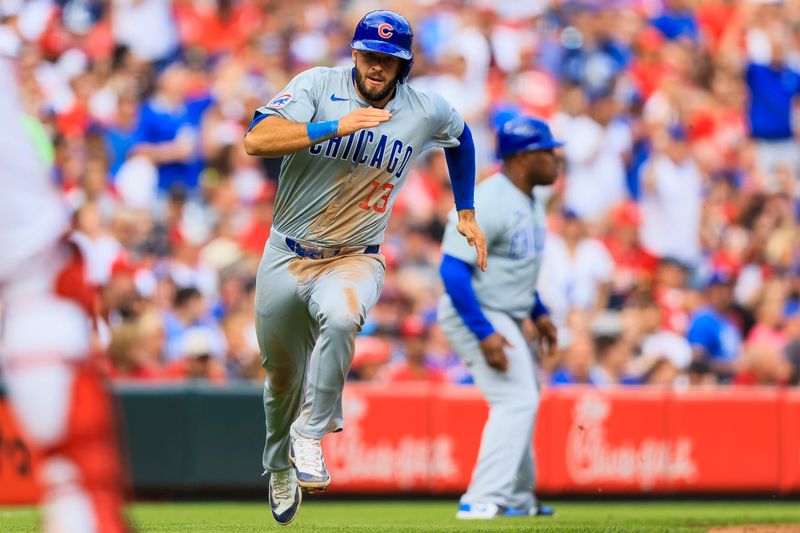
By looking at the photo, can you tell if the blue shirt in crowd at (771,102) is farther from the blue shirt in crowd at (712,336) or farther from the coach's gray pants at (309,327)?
the coach's gray pants at (309,327)

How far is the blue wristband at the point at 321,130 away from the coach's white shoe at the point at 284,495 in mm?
2059

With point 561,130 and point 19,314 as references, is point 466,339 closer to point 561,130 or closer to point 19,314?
point 19,314

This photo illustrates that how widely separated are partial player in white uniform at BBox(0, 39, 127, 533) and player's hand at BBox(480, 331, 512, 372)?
5276 millimetres

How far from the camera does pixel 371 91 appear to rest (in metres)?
6.63

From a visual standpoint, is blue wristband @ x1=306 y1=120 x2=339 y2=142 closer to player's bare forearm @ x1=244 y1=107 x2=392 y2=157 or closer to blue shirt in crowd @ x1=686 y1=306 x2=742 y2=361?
player's bare forearm @ x1=244 y1=107 x2=392 y2=157

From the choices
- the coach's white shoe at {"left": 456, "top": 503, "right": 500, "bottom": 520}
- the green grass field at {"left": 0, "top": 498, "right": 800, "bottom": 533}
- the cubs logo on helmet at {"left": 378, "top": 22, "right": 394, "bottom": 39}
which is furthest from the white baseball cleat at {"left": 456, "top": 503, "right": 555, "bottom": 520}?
the cubs logo on helmet at {"left": 378, "top": 22, "right": 394, "bottom": 39}

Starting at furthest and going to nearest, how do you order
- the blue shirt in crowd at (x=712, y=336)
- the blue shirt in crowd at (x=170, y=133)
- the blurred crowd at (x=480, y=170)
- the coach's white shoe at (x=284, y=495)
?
the blue shirt in crowd at (x=170, y=133) < the blue shirt in crowd at (x=712, y=336) < the blurred crowd at (x=480, y=170) < the coach's white shoe at (x=284, y=495)

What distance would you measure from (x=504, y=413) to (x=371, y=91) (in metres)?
2.83

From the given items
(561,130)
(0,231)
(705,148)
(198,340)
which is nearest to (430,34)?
(561,130)

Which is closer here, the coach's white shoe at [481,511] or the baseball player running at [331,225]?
the baseball player running at [331,225]

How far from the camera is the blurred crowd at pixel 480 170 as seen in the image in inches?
500

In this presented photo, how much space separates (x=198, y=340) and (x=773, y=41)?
31.0 ft

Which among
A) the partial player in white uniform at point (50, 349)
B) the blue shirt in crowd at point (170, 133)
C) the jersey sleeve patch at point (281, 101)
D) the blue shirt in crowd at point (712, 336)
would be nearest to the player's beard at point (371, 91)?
the jersey sleeve patch at point (281, 101)

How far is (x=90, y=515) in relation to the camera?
324 centimetres
